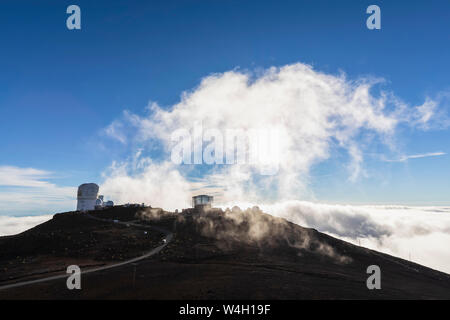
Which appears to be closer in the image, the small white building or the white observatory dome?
the small white building

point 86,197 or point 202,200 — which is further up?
point 86,197

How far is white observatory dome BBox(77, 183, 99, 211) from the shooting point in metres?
97.3

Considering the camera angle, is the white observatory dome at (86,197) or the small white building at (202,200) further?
the white observatory dome at (86,197)

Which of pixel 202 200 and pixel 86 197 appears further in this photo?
pixel 86 197

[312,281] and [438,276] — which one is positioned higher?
[312,281]

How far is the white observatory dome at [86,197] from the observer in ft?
319

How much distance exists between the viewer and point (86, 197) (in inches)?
3856

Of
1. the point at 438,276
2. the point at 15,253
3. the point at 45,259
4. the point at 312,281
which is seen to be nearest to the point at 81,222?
the point at 15,253

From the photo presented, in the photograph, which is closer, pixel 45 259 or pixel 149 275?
pixel 149 275

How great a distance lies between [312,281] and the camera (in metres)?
37.1
